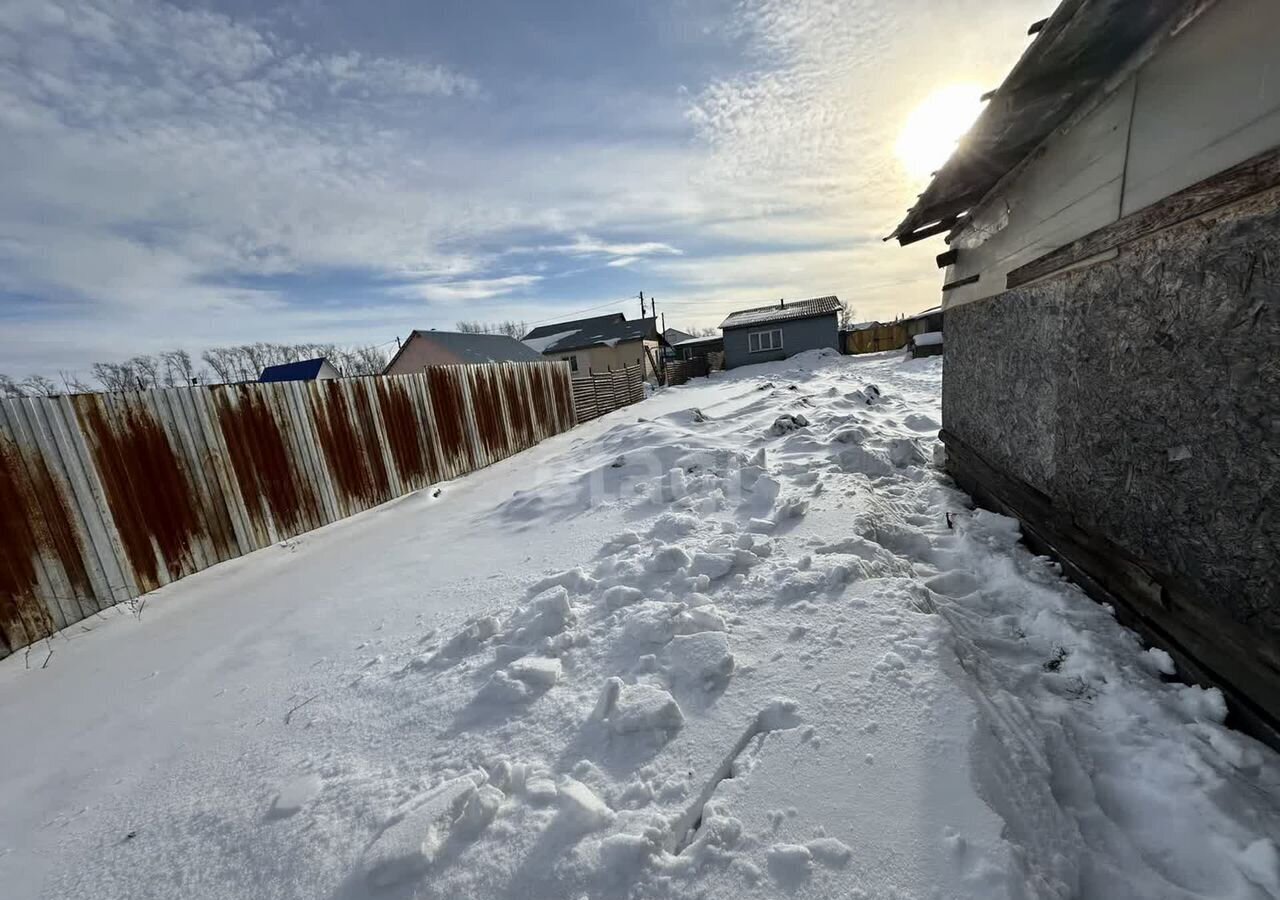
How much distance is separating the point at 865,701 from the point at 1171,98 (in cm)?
302

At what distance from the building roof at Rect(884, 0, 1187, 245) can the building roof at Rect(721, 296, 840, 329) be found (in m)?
21.3

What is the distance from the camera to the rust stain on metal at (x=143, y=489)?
155 inches

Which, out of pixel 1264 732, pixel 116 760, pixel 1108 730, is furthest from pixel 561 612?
pixel 1264 732

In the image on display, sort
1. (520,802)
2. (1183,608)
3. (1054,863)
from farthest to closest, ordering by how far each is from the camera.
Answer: (1183,608) < (520,802) < (1054,863)

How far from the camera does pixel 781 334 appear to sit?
24453mm

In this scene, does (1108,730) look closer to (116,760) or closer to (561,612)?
(561,612)

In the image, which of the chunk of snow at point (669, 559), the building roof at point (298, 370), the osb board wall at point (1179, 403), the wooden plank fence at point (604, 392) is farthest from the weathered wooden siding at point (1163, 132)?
the building roof at point (298, 370)

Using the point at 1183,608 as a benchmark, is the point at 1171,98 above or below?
above

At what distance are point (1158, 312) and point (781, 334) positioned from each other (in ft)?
76.7

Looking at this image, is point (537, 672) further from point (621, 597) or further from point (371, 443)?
point (371, 443)

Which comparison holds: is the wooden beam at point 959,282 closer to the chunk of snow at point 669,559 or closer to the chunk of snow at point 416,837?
the chunk of snow at point 669,559

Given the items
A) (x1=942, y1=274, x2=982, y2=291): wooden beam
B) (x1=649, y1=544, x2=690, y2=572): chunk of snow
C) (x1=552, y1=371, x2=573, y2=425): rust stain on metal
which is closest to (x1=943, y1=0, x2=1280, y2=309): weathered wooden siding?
(x1=942, y1=274, x2=982, y2=291): wooden beam

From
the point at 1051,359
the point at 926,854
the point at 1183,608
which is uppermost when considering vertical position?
the point at 1051,359

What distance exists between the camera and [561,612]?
283 centimetres
